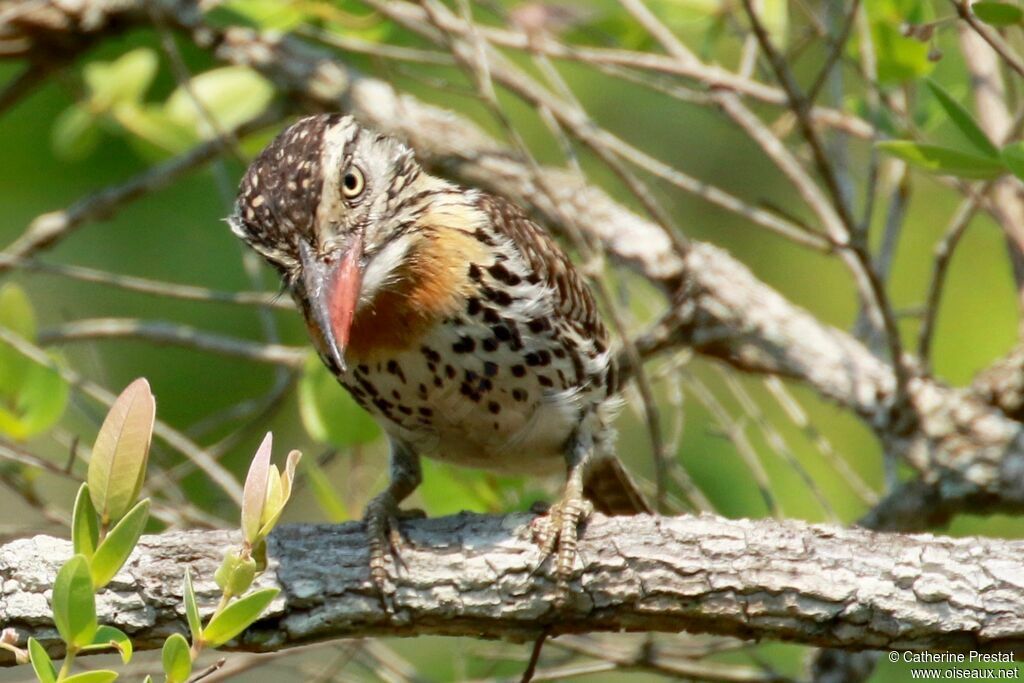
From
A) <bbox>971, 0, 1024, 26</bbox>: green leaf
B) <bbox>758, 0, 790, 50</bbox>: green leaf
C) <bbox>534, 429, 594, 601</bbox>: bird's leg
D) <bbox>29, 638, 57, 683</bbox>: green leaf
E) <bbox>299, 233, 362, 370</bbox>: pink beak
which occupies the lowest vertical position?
<bbox>534, 429, 594, 601</bbox>: bird's leg

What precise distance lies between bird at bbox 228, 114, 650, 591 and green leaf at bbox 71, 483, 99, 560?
76 centimetres

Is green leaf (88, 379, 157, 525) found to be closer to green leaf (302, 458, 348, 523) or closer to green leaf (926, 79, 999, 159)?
green leaf (302, 458, 348, 523)

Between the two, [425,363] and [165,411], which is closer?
[425,363]

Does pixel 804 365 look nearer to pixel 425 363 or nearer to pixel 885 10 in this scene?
pixel 885 10

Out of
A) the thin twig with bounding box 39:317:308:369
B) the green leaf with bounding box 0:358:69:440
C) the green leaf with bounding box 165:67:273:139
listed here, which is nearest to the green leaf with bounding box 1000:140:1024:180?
the thin twig with bounding box 39:317:308:369

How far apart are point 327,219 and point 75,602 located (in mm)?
1128

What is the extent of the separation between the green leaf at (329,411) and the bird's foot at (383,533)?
0.50m

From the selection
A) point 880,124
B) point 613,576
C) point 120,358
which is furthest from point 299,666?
point 120,358

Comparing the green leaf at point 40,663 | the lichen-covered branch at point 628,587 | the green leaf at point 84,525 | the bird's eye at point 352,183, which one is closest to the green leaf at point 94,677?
the green leaf at point 40,663

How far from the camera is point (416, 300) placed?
2918 mm

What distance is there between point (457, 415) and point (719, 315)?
1.05m

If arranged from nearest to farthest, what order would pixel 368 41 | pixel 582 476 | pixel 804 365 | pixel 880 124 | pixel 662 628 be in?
pixel 662 628 → pixel 582 476 → pixel 880 124 → pixel 804 365 → pixel 368 41

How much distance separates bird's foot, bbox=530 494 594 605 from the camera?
8.79 feet

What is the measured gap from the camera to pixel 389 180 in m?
2.95
